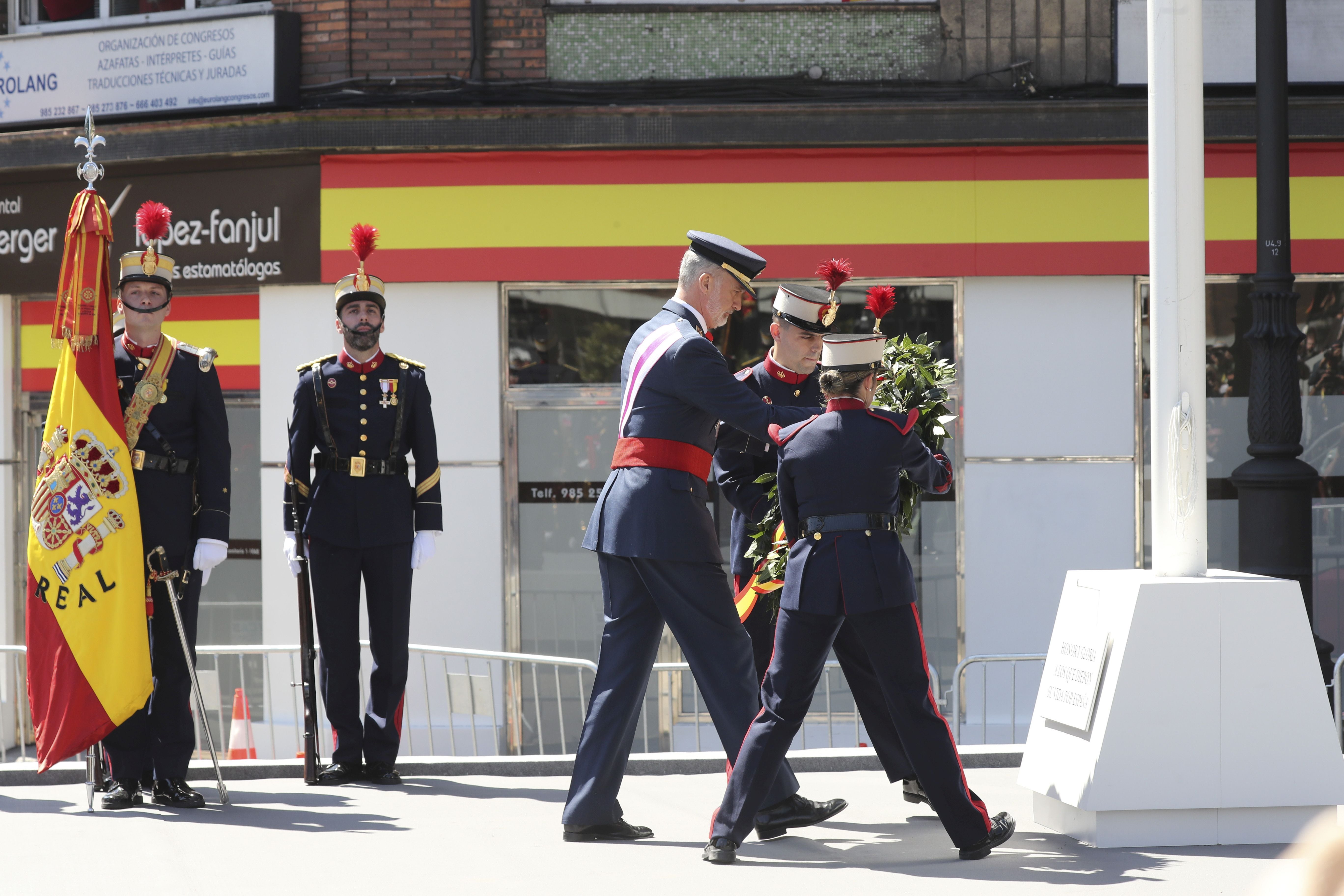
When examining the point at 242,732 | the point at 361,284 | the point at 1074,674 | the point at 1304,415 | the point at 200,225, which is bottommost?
the point at 242,732

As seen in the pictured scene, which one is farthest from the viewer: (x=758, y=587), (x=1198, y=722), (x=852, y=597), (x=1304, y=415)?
(x=1304, y=415)

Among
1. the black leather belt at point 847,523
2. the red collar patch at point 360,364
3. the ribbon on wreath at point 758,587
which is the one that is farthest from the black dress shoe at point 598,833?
the red collar patch at point 360,364

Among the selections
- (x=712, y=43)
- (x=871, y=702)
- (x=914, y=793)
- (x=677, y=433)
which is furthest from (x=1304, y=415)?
(x=677, y=433)

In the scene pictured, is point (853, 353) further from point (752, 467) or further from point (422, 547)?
point (422, 547)

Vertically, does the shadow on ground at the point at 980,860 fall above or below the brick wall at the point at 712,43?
below

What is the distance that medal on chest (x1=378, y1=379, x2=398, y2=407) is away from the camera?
6516mm

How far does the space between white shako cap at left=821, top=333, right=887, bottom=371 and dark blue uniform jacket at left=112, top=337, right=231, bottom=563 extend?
101 inches

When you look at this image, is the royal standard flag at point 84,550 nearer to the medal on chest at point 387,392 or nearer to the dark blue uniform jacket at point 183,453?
the dark blue uniform jacket at point 183,453

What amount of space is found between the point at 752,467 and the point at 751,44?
4.91 meters

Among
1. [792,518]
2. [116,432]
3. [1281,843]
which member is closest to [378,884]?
[792,518]

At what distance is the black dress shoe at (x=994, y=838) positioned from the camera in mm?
4773

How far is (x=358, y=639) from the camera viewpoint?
21.0 feet

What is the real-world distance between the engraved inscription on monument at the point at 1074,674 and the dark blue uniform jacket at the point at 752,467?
1235 millimetres

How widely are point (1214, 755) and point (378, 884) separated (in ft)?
9.22
